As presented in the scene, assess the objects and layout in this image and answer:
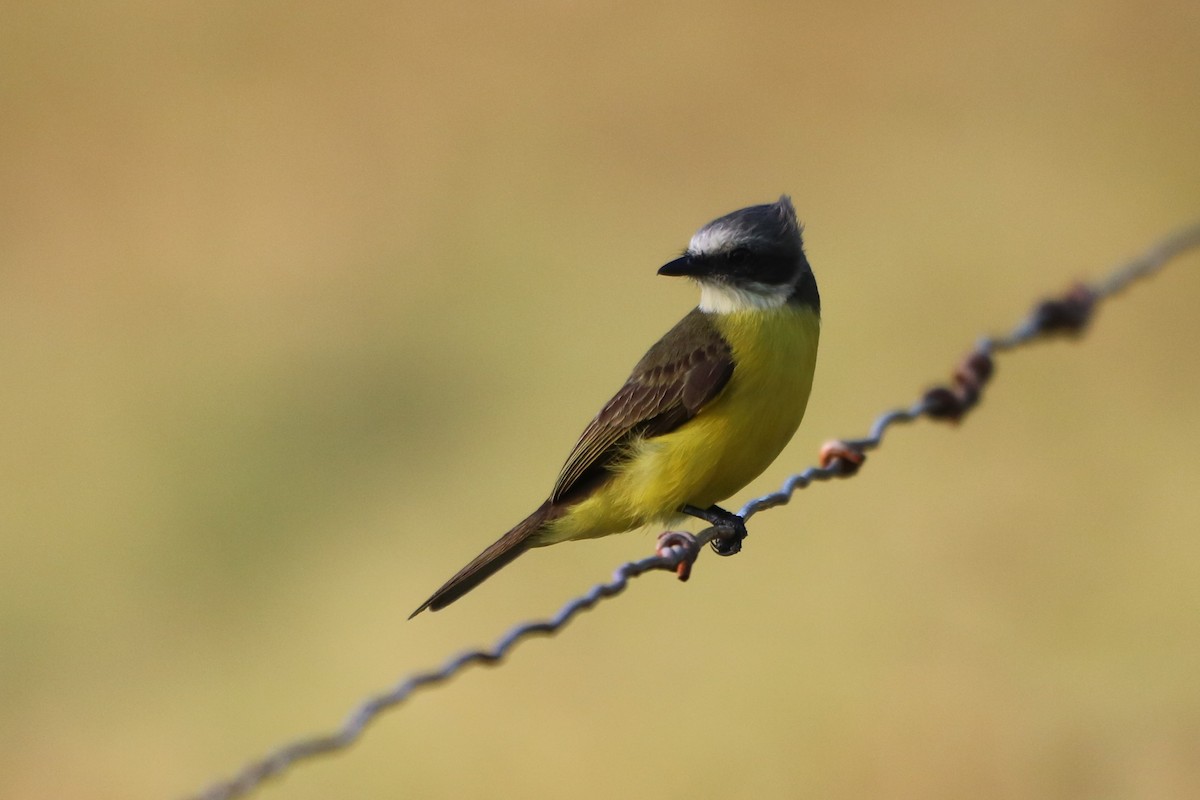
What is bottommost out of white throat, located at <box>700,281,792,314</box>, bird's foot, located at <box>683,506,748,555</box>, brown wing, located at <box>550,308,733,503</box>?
bird's foot, located at <box>683,506,748,555</box>

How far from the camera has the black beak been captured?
5172mm

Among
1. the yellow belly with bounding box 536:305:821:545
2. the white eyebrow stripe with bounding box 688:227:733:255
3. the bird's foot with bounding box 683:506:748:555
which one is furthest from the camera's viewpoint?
the white eyebrow stripe with bounding box 688:227:733:255

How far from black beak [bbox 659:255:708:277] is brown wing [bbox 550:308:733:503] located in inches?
6.3

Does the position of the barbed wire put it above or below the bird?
below

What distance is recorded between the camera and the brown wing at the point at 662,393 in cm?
493

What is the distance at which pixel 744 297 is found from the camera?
17.0 ft

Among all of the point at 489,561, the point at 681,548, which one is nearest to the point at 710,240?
the point at 489,561

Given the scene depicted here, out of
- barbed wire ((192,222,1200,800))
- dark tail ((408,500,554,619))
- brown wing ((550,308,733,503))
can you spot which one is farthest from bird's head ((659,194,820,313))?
barbed wire ((192,222,1200,800))

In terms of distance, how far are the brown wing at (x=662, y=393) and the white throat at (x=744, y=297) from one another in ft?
0.24

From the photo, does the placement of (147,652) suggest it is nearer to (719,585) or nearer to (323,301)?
(719,585)

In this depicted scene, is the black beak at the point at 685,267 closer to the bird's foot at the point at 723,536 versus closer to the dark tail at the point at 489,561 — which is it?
the bird's foot at the point at 723,536

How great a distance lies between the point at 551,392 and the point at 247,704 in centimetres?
346

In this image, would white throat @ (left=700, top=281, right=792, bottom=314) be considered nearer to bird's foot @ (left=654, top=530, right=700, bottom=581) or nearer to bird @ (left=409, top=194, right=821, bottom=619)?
bird @ (left=409, top=194, right=821, bottom=619)

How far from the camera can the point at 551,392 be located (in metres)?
11.5
